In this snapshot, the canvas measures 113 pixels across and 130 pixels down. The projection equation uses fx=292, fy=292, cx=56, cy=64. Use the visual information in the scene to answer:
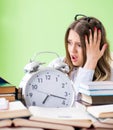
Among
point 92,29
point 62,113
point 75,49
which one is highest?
point 92,29

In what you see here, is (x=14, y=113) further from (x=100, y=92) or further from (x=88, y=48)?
(x=88, y=48)

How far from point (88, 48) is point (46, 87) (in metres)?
0.53

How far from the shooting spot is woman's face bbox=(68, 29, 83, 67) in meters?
1.56

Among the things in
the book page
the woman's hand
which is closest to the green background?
the woman's hand

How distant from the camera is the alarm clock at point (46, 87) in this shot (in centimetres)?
97

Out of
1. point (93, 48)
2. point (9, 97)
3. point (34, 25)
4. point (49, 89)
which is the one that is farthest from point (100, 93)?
point (34, 25)

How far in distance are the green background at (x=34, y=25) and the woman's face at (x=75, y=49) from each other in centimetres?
118

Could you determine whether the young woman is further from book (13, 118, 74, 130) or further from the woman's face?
book (13, 118, 74, 130)

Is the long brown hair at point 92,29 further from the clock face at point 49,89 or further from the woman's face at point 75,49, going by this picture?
the clock face at point 49,89

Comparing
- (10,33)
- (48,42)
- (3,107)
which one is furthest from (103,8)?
(3,107)

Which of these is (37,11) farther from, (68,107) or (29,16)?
(68,107)

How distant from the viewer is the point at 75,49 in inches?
62.2

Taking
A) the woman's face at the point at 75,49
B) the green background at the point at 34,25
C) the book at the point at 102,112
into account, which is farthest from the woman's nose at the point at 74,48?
the green background at the point at 34,25

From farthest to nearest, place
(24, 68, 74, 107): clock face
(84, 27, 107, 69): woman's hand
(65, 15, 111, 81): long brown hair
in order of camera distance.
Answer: (65, 15, 111, 81): long brown hair → (84, 27, 107, 69): woman's hand → (24, 68, 74, 107): clock face
